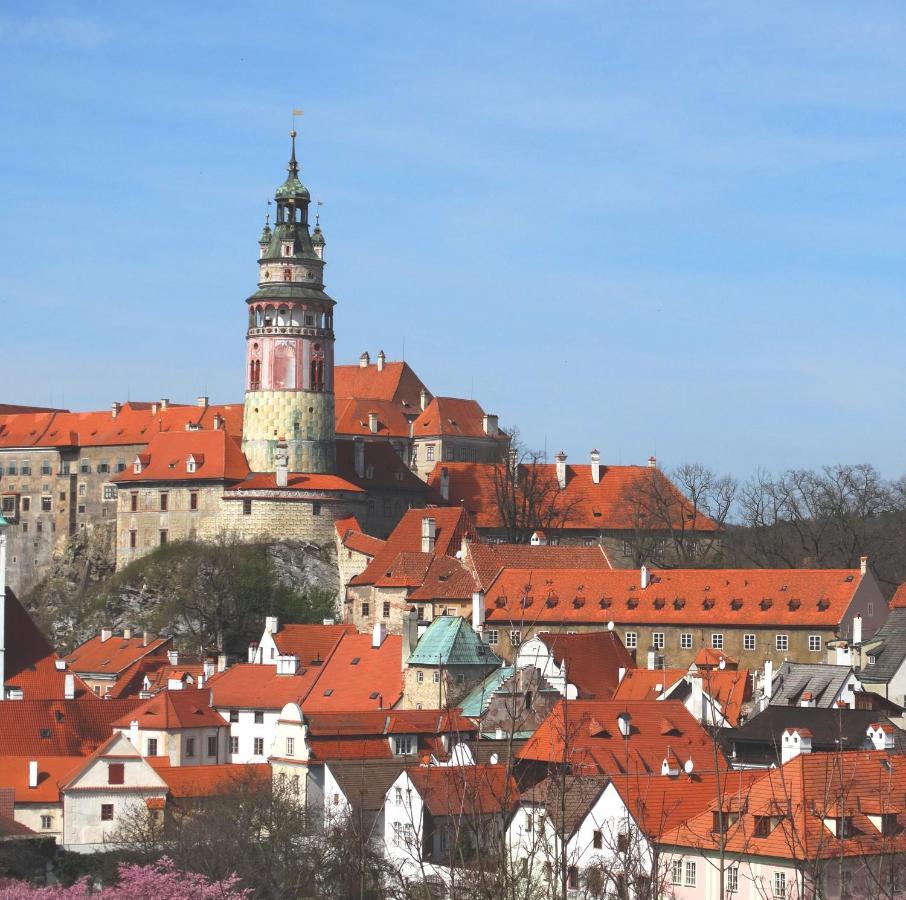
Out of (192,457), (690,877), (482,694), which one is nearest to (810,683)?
(482,694)

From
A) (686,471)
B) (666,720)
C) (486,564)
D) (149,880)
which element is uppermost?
(686,471)

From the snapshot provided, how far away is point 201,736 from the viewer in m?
60.0

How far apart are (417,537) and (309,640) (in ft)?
32.3

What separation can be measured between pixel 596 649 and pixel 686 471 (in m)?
36.4

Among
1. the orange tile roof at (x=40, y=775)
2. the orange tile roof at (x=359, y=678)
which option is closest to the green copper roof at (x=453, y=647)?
the orange tile roof at (x=359, y=678)

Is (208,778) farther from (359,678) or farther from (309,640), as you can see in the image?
(309,640)

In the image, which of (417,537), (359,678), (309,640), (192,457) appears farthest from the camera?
(192,457)

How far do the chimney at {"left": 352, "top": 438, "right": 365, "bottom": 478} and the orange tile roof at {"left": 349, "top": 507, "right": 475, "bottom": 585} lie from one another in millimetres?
11824

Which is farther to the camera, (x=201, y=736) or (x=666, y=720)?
(x=201, y=736)

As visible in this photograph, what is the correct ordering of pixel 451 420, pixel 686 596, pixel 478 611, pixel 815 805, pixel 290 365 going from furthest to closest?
pixel 451 420 < pixel 290 365 < pixel 686 596 < pixel 478 611 < pixel 815 805

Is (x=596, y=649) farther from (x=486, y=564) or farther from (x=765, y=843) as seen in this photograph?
(x=765, y=843)

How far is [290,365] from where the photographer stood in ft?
289

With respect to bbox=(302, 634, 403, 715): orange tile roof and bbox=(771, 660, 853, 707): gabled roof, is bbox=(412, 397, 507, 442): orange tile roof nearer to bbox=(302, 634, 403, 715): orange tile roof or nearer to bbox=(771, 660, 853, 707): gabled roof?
bbox=(302, 634, 403, 715): orange tile roof

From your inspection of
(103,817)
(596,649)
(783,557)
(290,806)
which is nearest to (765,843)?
(290,806)
